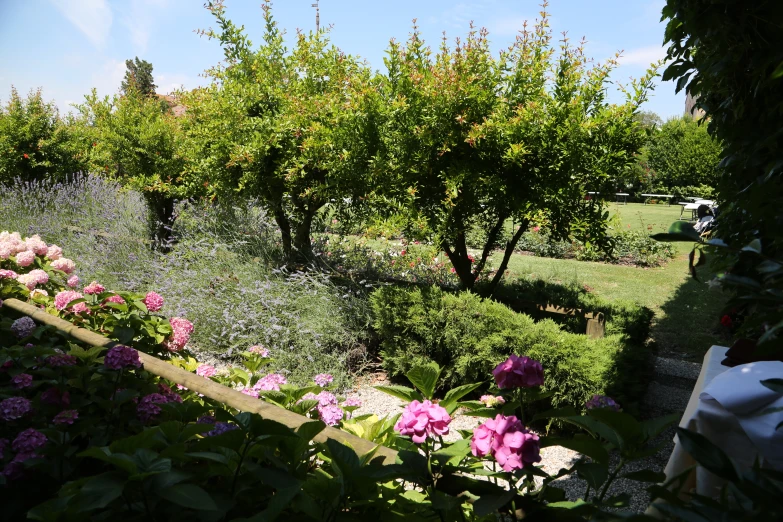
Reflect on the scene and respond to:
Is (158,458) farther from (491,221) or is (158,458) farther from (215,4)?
(215,4)

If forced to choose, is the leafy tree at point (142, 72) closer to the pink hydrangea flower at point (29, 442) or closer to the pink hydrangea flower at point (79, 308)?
the pink hydrangea flower at point (79, 308)

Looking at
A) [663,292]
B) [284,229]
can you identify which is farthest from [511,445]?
[663,292]

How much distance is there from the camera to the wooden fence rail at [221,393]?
1618mm

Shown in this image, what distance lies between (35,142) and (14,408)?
10.4 m

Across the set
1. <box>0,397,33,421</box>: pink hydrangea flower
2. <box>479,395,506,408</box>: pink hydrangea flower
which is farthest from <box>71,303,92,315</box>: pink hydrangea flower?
<box>479,395,506,408</box>: pink hydrangea flower

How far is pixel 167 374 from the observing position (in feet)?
7.07

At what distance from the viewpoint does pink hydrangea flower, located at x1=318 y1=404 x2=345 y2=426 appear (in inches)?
74.6

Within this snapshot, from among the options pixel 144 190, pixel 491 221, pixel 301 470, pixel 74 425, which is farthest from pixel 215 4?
pixel 301 470

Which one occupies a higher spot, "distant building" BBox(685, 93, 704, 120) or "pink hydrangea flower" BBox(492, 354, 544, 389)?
"distant building" BBox(685, 93, 704, 120)

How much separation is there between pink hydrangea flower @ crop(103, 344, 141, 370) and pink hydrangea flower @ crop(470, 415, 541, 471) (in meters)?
1.38

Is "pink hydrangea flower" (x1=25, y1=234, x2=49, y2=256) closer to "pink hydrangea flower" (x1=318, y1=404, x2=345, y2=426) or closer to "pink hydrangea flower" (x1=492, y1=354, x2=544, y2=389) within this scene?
"pink hydrangea flower" (x1=318, y1=404, x2=345, y2=426)

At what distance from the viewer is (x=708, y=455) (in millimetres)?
750

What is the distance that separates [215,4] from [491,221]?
12.4ft

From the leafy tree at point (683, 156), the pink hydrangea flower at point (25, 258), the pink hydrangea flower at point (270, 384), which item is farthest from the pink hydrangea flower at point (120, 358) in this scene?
the leafy tree at point (683, 156)
